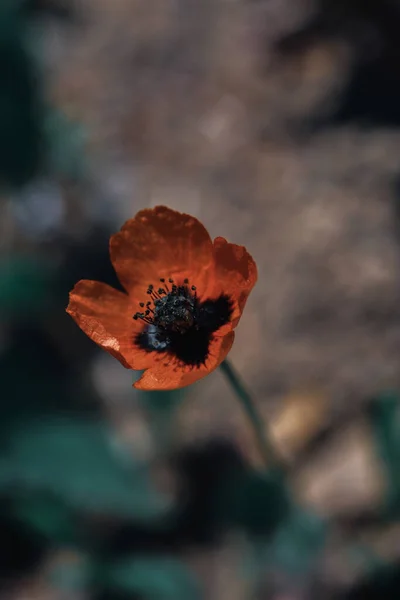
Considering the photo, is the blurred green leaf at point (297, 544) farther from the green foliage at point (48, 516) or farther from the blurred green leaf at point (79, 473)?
the green foliage at point (48, 516)

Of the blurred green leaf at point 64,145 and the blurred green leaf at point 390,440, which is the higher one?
the blurred green leaf at point 64,145

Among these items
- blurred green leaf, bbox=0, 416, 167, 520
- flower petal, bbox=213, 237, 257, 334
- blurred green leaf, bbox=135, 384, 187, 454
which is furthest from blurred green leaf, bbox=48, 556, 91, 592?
flower petal, bbox=213, 237, 257, 334

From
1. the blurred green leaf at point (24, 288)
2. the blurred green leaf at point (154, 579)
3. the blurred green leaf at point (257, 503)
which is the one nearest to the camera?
the blurred green leaf at point (154, 579)

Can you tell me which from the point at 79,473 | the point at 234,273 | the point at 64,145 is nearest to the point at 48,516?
the point at 79,473

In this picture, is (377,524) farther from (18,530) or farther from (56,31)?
(56,31)

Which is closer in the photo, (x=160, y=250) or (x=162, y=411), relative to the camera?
(x=160, y=250)

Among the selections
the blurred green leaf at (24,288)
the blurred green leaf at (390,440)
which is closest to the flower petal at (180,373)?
the blurred green leaf at (390,440)

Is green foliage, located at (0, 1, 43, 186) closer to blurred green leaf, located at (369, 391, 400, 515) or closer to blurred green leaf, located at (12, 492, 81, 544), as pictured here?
blurred green leaf, located at (12, 492, 81, 544)

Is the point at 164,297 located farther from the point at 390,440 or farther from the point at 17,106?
the point at 17,106
